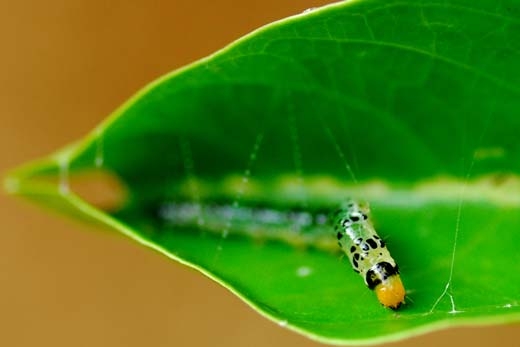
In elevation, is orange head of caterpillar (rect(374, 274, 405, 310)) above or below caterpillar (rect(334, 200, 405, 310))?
below

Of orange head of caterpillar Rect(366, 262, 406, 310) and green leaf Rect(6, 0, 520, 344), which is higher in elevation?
green leaf Rect(6, 0, 520, 344)

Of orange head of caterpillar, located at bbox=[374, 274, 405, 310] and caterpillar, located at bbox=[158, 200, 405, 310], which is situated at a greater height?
caterpillar, located at bbox=[158, 200, 405, 310]

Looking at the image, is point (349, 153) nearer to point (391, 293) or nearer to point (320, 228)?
point (320, 228)

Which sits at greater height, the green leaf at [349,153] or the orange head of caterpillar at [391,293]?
the green leaf at [349,153]

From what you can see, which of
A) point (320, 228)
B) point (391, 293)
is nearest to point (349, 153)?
point (320, 228)

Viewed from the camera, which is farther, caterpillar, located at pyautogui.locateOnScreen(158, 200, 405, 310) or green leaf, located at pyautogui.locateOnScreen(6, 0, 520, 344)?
caterpillar, located at pyautogui.locateOnScreen(158, 200, 405, 310)
